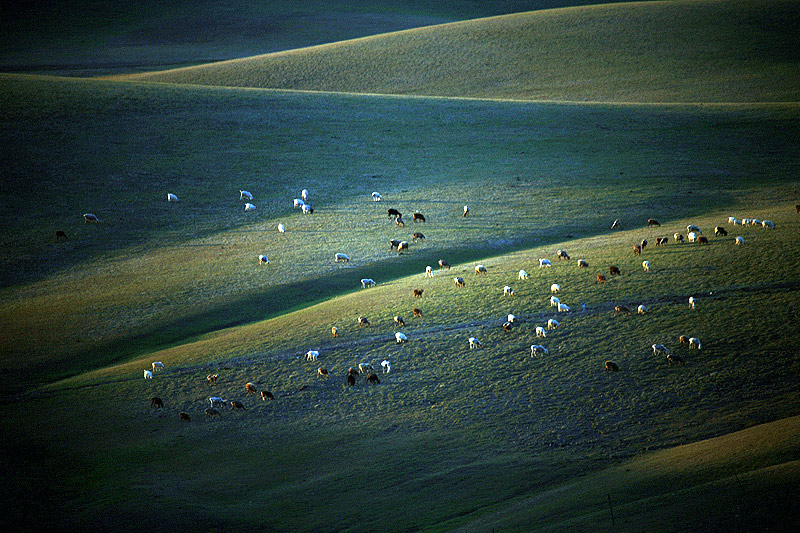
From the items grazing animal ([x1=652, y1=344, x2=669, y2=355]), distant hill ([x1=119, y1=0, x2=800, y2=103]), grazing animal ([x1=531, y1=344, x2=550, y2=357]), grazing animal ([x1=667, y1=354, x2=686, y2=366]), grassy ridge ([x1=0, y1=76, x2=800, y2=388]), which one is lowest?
grazing animal ([x1=667, y1=354, x2=686, y2=366])

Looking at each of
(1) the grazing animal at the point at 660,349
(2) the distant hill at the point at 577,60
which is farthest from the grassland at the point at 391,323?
(2) the distant hill at the point at 577,60

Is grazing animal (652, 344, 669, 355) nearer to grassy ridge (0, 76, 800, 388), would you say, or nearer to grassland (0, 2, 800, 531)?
grassland (0, 2, 800, 531)

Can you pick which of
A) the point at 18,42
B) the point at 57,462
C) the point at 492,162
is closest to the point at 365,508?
the point at 57,462

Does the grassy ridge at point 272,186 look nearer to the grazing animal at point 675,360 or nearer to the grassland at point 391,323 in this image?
the grassland at point 391,323

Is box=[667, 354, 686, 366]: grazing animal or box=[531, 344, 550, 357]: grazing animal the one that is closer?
box=[667, 354, 686, 366]: grazing animal

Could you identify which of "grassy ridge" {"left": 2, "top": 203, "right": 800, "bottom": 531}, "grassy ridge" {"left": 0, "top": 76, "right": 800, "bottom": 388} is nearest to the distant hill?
"grassy ridge" {"left": 0, "top": 76, "right": 800, "bottom": 388}

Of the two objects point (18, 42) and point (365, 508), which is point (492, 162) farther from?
point (18, 42)
